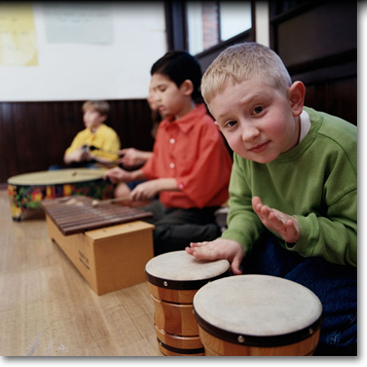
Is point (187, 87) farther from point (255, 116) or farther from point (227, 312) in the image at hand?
point (227, 312)

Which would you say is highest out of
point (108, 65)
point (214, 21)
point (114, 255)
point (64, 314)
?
point (214, 21)

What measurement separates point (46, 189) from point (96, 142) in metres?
1.26

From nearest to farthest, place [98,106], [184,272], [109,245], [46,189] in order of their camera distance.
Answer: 1. [184,272]
2. [109,245]
3. [46,189]
4. [98,106]

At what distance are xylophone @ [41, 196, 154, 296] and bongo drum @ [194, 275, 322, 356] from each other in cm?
71

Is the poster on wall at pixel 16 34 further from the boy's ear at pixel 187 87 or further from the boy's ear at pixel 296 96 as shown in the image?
the boy's ear at pixel 296 96

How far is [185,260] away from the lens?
97 cm

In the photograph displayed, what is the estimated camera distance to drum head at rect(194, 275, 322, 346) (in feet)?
2.08

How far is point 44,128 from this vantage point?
13.9ft

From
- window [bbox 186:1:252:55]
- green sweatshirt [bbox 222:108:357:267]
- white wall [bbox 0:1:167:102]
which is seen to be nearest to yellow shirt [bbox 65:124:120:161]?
white wall [bbox 0:1:167:102]

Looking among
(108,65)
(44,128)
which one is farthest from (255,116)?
(44,128)

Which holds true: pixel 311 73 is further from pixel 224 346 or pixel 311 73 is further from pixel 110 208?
pixel 224 346

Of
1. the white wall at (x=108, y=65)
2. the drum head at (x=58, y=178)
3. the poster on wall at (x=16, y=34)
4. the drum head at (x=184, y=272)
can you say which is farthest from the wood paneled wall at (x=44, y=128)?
the drum head at (x=184, y=272)

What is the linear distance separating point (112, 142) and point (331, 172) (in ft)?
9.64

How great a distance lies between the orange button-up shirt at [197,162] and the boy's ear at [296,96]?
0.87 metres
